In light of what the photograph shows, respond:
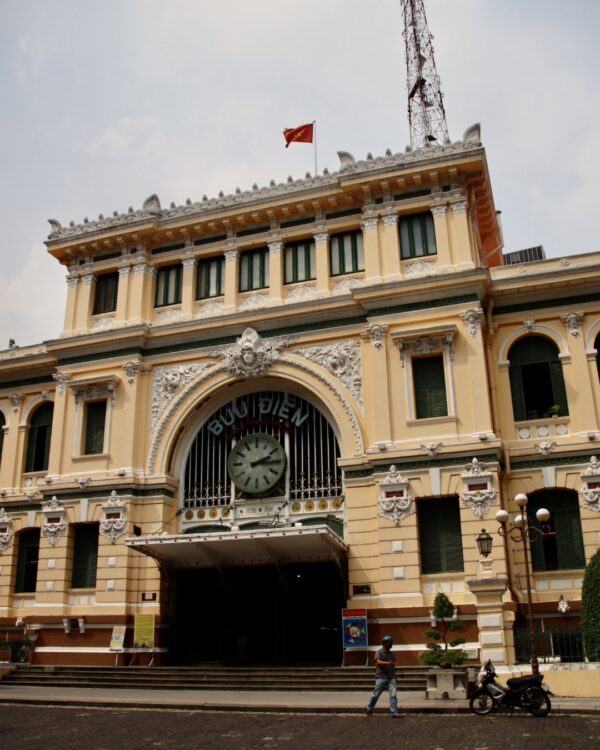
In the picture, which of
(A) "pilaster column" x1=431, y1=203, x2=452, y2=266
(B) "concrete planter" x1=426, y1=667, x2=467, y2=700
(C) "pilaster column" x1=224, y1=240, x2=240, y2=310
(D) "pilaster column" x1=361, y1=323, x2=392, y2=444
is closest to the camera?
(B) "concrete planter" x1=426, y1=667, x2=467, y2=700

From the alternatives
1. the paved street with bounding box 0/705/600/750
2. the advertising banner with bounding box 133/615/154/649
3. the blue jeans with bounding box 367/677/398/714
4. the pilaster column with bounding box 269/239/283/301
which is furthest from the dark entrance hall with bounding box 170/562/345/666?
the pilaster column with bounding box 269/239/283/301

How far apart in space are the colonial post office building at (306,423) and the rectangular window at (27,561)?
11 cm

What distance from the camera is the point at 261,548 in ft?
87.9

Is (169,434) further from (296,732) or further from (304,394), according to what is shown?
(296,732)

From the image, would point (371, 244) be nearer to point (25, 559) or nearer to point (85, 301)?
point (85, 301)

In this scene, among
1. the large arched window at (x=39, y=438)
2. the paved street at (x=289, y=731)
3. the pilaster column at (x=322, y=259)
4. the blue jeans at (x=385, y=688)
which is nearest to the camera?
the paved street at (x=289, y=731)

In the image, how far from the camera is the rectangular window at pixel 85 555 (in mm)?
29859

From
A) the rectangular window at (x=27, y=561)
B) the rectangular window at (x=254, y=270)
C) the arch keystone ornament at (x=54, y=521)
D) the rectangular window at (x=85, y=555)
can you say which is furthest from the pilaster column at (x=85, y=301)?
the rectangular window at (x=27, y=561)

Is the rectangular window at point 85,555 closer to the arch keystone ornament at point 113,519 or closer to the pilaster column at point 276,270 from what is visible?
the arch keystone ornament at point 113,519

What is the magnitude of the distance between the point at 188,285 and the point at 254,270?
2810mm

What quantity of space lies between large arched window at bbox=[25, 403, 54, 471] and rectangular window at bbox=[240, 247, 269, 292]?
10.8m

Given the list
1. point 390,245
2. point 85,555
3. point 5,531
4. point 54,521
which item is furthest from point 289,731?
point 5,531

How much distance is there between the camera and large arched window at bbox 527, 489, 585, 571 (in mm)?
25469

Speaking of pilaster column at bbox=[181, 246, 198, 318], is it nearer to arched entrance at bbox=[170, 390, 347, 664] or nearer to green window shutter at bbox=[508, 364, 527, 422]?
arched entrance at bbox=[170, 390, 347, 664]
